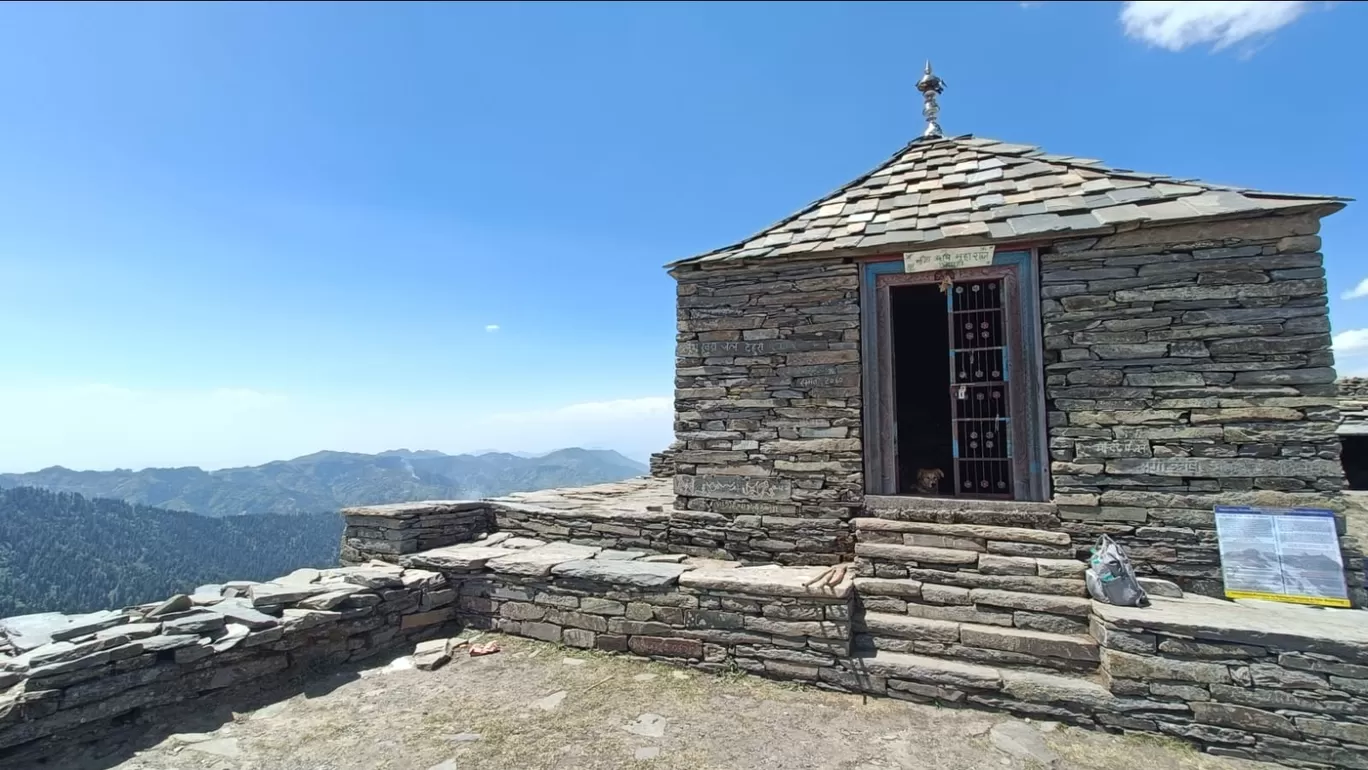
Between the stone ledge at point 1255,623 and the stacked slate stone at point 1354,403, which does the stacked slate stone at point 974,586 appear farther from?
the stacked slate stone at point 1354,403

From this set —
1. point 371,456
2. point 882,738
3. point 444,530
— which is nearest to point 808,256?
point 882,738

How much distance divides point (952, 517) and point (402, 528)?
20.7 feet

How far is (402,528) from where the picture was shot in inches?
281

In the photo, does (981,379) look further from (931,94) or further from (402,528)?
(402,528)

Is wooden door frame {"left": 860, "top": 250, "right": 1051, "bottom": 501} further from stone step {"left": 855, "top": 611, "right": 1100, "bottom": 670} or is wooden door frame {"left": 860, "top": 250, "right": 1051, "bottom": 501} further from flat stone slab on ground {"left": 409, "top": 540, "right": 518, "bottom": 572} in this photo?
flat stone slab on ground {"left": 409, "top": 540, "right": 518, "bottom": 572}

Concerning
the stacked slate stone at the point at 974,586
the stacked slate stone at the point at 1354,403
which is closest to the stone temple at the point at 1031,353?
the stacked slate stone at the point at 974,586

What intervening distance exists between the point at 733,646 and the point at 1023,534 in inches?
111

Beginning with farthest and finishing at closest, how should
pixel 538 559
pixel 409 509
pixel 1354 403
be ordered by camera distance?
1. pixel 1354 403
2. pixel 409 509
3. pixel 538 559

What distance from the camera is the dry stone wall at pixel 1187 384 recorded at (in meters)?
4.62

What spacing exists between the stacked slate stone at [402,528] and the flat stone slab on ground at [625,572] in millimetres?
2267

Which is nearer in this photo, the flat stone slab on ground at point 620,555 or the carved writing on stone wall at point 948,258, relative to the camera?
the carved writing on stone wall at point 948,258

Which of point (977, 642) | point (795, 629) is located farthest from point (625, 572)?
point (977, 642)

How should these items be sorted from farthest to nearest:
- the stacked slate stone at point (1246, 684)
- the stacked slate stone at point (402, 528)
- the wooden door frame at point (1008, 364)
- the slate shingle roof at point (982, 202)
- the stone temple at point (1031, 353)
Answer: the stacked slate stone at point (402, 528)
the wooden door frame at point (1008, 364)
the slate shingle roof at point (982, 202)
the stone temple at point (1031, 353)
the stacked slate stone at point (1246, 684)

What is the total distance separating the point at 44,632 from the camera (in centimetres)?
441
